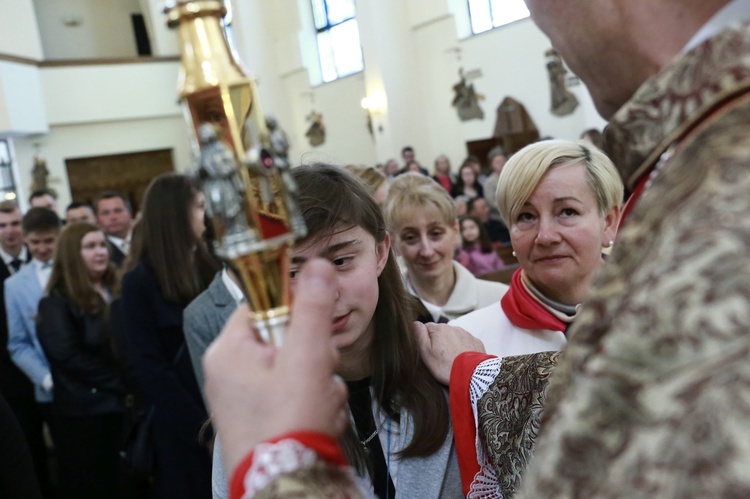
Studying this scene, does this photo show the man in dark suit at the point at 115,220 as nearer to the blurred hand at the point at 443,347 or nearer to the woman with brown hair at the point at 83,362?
the woman with brown hair at the point at 83,362

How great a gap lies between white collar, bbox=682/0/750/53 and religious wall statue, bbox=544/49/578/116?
11.3 metres

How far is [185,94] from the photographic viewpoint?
28.6 inches

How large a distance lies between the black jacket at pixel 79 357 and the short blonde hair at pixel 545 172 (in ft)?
7.97

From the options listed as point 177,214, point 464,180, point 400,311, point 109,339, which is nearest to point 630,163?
point 400,311

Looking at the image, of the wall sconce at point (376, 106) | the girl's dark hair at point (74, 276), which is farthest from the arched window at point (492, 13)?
the girl's dark hair at point (74, 276)

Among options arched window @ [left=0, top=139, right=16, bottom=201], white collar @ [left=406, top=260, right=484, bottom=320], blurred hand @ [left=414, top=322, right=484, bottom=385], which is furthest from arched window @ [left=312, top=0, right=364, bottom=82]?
blurred hand @ [left=414, top=322, right=484, bottom=385]

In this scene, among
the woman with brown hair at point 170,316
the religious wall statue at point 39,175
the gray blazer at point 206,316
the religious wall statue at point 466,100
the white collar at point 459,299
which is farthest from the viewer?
the religious wall statue at point 39,175

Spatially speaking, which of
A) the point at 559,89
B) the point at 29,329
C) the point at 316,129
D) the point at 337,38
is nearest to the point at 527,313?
the point at 29,329

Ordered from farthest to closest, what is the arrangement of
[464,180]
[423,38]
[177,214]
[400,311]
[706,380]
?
[423,38]
[464,180]
[177,214]
[400,311]
[706,380]

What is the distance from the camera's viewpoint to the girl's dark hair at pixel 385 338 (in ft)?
5.10

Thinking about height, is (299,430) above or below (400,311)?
above

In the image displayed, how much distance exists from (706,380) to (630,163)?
23 centimetres

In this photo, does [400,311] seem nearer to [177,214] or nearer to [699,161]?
[699,161]

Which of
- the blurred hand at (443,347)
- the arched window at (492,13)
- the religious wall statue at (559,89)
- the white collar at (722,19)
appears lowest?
the blurred hand at (443,347)
